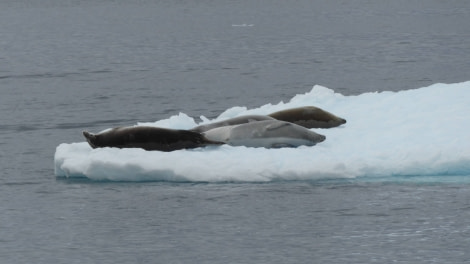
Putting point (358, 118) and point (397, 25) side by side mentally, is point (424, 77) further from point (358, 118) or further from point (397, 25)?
A: point (397, 25)

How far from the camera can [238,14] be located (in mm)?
123438

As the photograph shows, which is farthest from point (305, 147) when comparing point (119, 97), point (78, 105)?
point (119, 97)

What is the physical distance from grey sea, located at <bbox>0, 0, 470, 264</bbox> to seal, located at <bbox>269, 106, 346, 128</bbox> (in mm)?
3712

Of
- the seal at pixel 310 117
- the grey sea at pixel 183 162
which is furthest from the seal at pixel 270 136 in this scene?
the seal at pixel 310 117

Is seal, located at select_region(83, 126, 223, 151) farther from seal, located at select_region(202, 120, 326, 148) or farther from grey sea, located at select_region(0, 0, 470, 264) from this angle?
grey sea, located at select_region(0, 0, 470, 264)

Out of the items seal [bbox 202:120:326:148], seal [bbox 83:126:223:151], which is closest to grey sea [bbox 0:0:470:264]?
seal [bbox 83:126:223:151]

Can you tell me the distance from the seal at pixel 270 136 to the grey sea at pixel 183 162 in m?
1.57

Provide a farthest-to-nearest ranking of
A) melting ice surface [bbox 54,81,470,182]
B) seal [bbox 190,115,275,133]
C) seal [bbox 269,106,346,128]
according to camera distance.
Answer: seal [bbox 269,106,346,128] < seal [bbox 190,115,275,133] < melting ice surface [bbox 54,81,470,182]

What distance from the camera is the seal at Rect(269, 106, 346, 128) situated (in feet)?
78.6

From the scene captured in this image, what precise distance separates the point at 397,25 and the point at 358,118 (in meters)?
65.9

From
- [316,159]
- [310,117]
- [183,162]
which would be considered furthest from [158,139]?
[310,117]

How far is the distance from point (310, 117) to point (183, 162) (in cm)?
408

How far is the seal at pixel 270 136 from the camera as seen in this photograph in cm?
2180

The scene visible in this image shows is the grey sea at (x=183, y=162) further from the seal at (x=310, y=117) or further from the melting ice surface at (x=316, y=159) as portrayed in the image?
the seal at (x=310, y=117)
